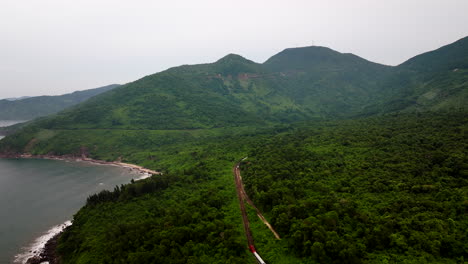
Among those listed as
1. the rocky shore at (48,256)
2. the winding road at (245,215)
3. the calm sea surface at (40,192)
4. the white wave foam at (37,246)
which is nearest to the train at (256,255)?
the winding road at (245,215)

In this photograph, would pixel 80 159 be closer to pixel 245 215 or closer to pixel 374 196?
pixel 245 215

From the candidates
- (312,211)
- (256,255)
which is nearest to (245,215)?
(256,255)

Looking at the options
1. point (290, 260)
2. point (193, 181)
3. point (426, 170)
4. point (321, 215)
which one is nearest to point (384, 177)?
point (426, 170)

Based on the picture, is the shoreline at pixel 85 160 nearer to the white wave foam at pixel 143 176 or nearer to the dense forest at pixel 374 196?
the white wave foam at pixel 143 176

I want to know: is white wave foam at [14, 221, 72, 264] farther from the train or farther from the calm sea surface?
the train

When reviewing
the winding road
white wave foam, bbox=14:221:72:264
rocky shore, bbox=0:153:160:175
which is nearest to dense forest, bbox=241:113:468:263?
the winding road

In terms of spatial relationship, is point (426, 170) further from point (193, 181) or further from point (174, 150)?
point (174, 150)
